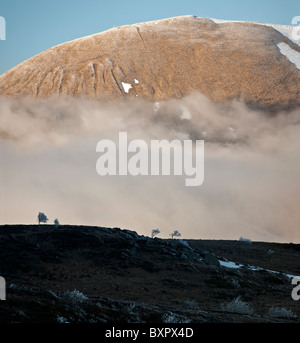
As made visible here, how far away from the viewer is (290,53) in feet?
306

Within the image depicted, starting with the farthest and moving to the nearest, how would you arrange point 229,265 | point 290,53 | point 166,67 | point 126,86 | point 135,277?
point 290,53 → point 166,67 → point 126,86 → point 229,265 → point 135,277

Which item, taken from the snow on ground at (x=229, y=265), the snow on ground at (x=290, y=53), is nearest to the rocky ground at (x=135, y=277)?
the snow on ground at (x=229, y=265)

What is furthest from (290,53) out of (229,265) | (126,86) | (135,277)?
(135,277)

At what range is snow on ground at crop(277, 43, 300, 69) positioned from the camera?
9090cm

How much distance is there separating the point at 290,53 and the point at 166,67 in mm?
25145

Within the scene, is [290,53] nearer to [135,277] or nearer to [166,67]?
[166,67]

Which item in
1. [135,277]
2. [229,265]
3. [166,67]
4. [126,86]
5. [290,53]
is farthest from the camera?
[290,53]

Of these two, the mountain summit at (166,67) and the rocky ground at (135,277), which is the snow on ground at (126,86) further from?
the rocky ground at (135,277)

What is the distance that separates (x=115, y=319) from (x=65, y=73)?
71891mm

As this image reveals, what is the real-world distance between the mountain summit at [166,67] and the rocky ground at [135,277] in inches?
1696

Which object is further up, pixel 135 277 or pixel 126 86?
pixel 126 86

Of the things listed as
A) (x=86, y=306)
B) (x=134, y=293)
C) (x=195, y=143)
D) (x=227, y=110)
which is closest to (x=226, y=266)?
(x=134, y=293)

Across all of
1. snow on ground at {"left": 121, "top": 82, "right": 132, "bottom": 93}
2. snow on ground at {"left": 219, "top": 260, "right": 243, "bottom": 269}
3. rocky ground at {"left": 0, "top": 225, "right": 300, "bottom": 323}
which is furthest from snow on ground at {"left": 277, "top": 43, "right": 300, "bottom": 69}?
snow on ground at {"left": 219, "top": 260, "right": 243, "bottom": 269}
